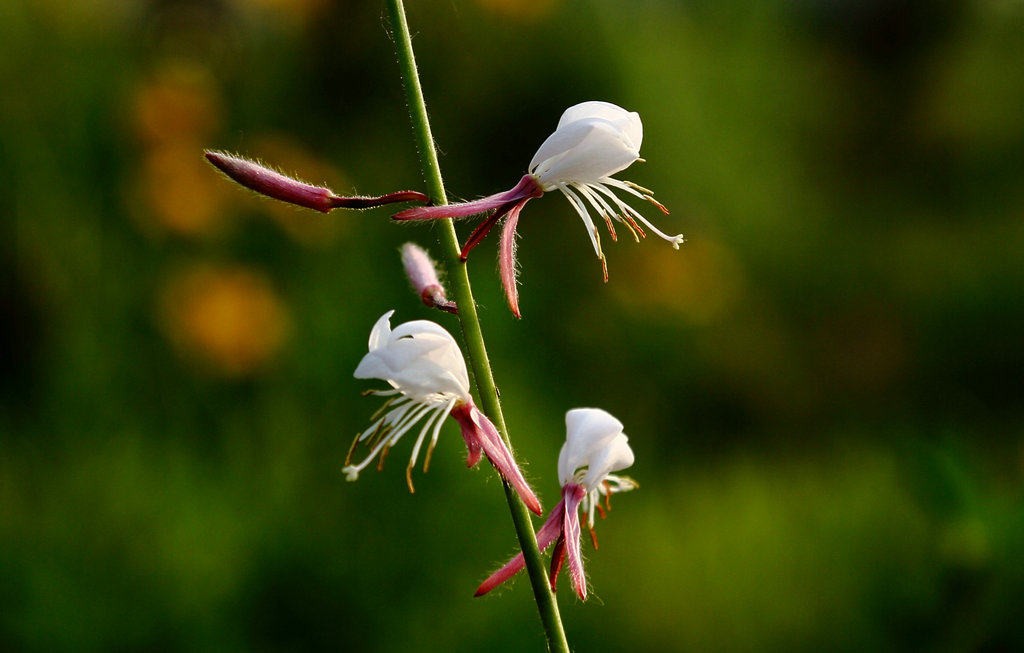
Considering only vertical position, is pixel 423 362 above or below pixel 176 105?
below

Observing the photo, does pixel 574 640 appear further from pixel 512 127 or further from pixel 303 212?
pixel 512 127

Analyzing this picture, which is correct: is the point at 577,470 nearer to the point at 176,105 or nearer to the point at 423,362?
the point at 423,362

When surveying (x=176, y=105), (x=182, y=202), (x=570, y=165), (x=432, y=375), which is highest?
(x=176, y=105)

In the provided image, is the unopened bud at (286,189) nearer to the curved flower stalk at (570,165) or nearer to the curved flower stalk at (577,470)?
the curved flower stalk at (570,165)

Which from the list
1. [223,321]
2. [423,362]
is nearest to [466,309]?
[423,362]

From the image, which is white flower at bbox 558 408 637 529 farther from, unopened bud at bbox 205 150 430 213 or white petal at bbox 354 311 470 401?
unopened bud at bbox 205 150 430 213

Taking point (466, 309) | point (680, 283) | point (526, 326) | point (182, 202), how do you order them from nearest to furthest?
point (466, 309) → point (182, 202) → point (526, 326) → point (680, 283)

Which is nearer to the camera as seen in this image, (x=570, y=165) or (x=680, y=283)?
(x=570, y=165)
